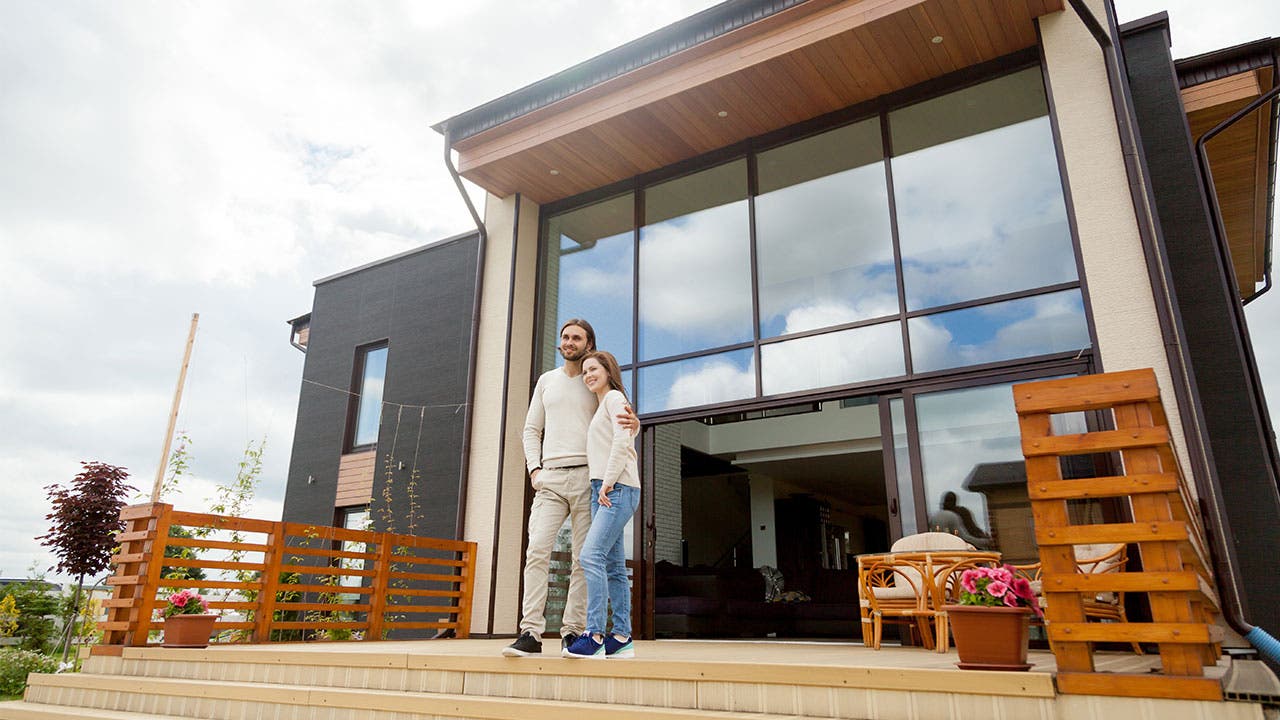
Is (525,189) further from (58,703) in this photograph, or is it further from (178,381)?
(58,703)

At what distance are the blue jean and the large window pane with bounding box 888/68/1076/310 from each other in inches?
129

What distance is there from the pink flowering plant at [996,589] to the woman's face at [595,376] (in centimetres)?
162

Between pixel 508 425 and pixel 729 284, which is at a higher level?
pixel 729 284

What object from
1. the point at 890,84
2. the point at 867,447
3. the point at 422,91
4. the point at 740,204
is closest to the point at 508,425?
the point at 740,204

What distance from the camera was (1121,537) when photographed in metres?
2.21

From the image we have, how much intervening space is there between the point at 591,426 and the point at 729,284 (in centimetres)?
346

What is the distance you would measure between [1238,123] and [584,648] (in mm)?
6013

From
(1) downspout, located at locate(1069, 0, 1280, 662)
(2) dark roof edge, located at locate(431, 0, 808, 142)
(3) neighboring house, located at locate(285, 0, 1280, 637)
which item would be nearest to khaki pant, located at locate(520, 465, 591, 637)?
(3) neighboring house, located at locate(285, 0, 1280, 637)

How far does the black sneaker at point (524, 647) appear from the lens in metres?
3.12

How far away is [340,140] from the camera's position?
13094 mm

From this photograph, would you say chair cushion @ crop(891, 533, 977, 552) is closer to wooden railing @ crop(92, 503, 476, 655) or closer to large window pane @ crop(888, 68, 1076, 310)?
large window pane @ crop(888, 68, 1076, 310)

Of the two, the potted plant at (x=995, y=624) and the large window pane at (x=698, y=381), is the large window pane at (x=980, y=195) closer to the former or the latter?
the large window pane at (x=698, y=381)

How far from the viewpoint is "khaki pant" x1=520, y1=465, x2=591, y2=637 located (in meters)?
3.29

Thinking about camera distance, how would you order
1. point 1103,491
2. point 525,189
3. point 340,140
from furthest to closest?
1. point 340,140
2. point 525,189
3. point 1103,491
